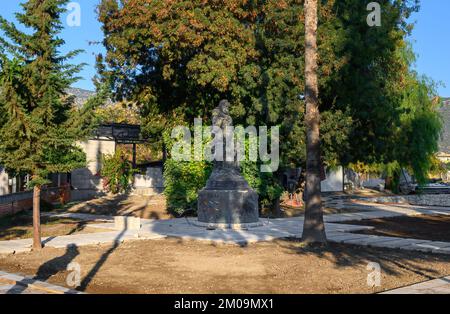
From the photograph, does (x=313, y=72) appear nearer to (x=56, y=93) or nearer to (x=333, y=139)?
(x=56, y=93)

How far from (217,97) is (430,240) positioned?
13.4 metres

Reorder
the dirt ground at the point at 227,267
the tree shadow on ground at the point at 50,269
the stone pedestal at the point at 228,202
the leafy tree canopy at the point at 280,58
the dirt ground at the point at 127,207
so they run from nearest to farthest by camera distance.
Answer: the tree shadow on ground at the point at 50,269 → the dirt ground at the point at 227,267 → the stone pedestal at the point at 228,202 → the leafy tree canopy at the point at 280,58 → the dirt ground at the point at 127,207

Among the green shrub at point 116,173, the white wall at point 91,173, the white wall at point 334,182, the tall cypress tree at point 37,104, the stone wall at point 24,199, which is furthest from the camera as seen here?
the white wall at point 334,182

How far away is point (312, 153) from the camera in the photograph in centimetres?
1429

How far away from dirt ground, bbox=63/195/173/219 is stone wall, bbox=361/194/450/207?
53.8ft

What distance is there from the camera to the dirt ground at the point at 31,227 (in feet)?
57.6

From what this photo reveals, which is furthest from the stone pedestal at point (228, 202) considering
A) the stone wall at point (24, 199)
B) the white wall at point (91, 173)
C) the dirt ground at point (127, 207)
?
the white wall at point (91, 173)

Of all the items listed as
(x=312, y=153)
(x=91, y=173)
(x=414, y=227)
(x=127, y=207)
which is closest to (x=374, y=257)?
(x=312, y=153)

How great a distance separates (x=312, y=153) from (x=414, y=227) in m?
7.63

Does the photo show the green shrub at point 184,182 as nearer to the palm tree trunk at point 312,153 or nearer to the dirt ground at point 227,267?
the dirt ground at point 227,267

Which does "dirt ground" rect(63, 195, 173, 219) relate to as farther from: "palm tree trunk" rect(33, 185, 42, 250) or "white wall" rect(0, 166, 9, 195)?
"palm tree trunk" rect(33, 185, 42, 250)

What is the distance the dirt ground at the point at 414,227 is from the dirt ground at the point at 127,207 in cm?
944

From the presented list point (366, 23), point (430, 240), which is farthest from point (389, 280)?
point (366, 23)

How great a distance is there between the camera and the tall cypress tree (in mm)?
13031
